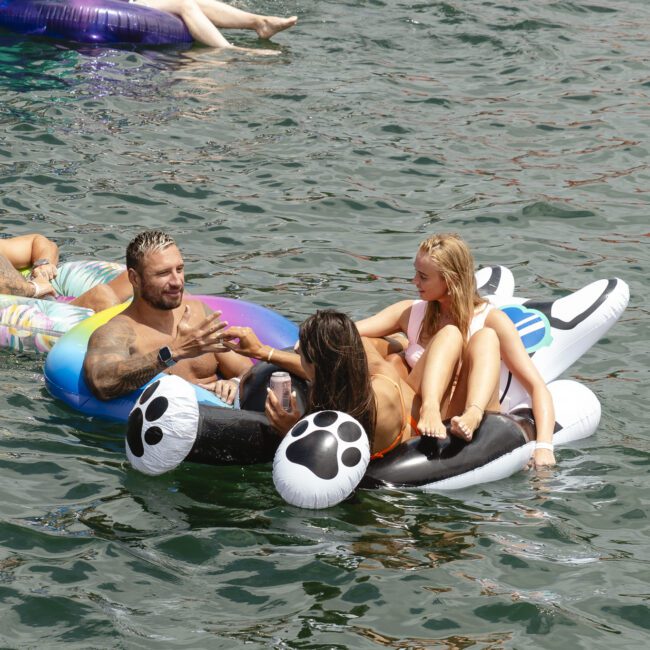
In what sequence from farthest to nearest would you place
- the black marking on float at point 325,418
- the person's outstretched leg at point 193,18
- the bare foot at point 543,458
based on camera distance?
the person's outstretched leg at point 193,18 → the bare foot at point 543,458 → the black marking on float at point 325,418

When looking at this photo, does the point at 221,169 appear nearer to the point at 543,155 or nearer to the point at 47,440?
the point at 543,155

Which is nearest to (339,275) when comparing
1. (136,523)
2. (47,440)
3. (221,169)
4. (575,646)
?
(221,169)

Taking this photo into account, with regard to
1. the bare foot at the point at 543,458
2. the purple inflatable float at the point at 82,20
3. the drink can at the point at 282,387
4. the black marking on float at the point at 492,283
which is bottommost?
the bare foot at the point at 543,458

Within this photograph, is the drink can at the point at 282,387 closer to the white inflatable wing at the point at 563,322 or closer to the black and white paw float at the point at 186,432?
the black and white paw float at the point at 186,432

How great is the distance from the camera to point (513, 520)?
622cm

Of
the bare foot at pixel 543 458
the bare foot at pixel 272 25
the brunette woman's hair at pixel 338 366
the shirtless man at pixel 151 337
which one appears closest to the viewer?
the brunette woman's hair at pixel 338 366

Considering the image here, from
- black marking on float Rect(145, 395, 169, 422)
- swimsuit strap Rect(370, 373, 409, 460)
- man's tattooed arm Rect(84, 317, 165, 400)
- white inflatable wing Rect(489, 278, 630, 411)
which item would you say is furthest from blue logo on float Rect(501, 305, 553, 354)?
black marking on float Rect(145, 395, 169, 422)

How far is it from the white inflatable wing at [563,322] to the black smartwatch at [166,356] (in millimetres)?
2234

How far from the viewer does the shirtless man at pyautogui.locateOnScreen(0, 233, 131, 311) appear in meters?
8.21

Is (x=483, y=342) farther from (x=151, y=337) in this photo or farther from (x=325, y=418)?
(x=151, y=337)

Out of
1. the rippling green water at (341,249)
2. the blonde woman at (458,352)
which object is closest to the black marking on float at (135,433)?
the rippling green water at (341,249)

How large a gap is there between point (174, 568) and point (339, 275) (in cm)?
450

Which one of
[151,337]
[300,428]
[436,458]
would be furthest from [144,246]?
[436,458]

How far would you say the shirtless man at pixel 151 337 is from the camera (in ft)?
22.7
